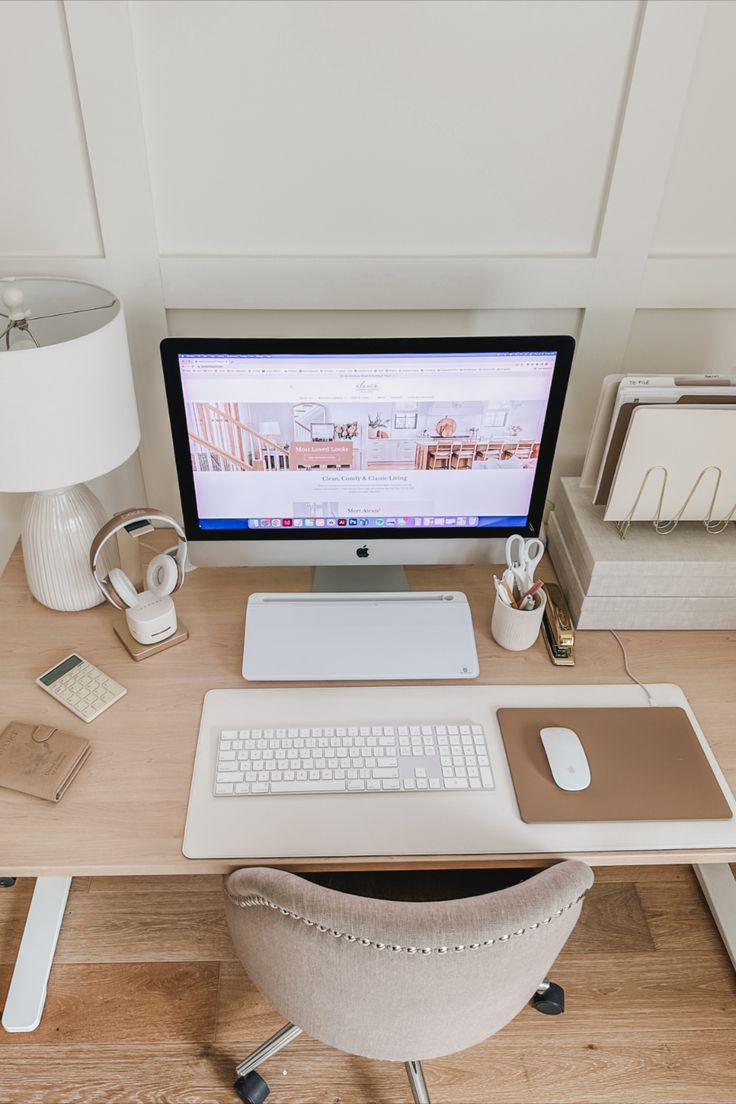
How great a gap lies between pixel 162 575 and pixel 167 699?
0.25m

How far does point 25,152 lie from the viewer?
130cm

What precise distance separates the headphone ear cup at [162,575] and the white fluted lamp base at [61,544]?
0.08 m

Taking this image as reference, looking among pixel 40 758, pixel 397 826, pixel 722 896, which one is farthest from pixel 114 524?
pixel 722 896

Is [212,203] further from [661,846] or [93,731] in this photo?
[661,846]

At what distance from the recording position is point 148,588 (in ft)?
4.65

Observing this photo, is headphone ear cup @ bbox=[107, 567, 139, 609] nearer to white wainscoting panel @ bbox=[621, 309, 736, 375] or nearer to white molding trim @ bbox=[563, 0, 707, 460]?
white molding trim @ bbox=[563, 0, 707, 460]

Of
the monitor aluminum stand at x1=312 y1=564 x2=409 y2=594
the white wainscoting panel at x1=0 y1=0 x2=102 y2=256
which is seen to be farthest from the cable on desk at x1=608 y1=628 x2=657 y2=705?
the white wainscoting panel at x1=0 y1=0 x2=102 y2=256

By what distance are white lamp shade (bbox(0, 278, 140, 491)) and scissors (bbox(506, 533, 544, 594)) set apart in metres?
0.67

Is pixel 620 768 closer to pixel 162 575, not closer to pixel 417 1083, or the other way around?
pixel 417 1083

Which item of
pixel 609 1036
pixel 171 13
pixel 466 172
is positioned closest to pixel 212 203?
pixel 171 13

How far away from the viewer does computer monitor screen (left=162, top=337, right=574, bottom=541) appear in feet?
3.99

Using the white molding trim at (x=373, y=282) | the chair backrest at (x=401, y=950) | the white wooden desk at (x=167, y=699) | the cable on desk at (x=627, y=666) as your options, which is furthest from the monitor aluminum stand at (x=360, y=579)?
the chair backrest at (x=401, y=950)

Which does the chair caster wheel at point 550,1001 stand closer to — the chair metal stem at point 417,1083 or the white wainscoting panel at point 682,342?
the chair metal stem at point 417,1083

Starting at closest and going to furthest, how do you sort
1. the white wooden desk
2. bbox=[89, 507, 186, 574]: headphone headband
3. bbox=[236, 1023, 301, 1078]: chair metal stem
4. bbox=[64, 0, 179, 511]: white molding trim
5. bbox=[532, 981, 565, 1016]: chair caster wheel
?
the white wooden desk
bbox=[64, 0, 179, 511]: white molding trim
bbox=[89, 507, 186, 574]: headphone headband
bbox=[236, 1023, 301, 1078]: chair metal stem
bbox=[532, 981, 565, 1016]: chair caster wheel
